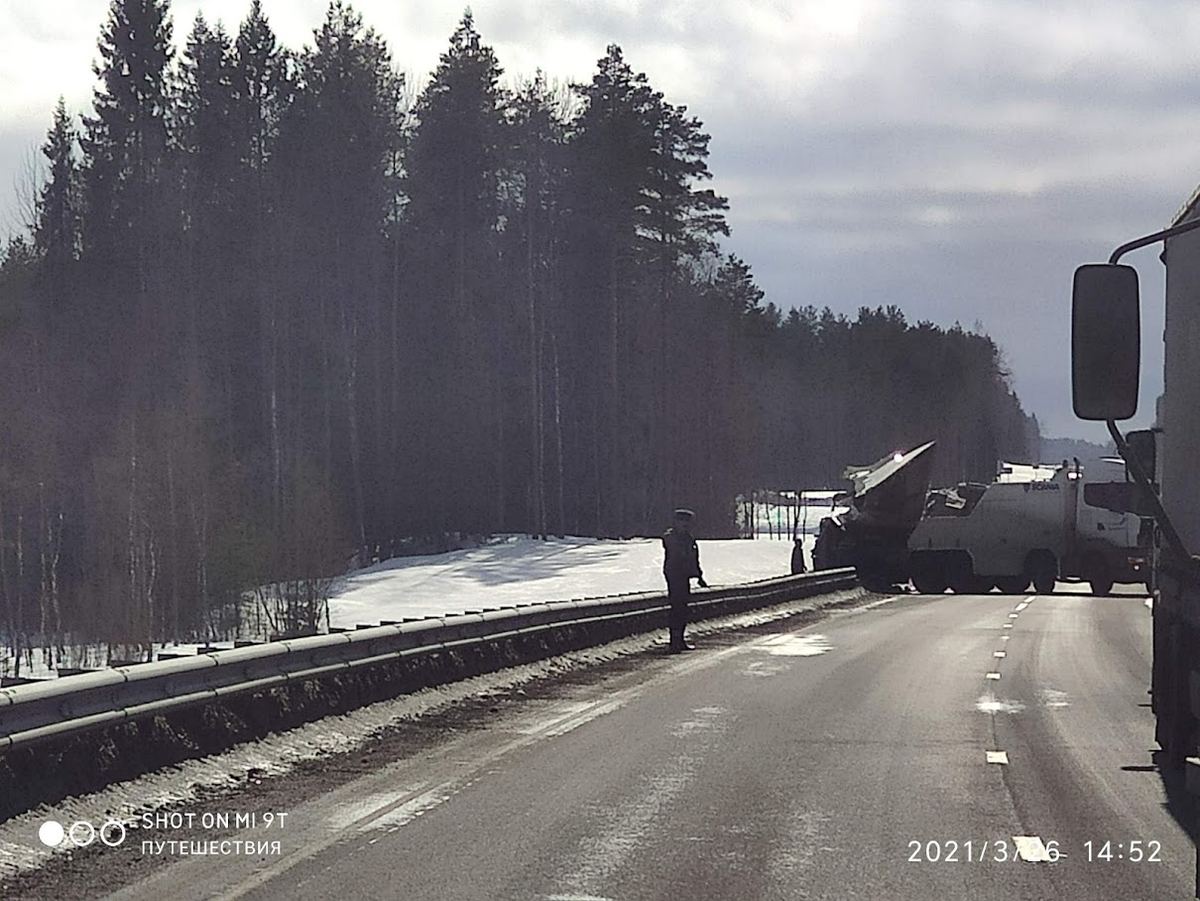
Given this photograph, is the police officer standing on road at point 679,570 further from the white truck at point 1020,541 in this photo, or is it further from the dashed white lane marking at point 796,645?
the white truck at point 1020,541

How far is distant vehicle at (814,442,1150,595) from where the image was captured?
145 feet

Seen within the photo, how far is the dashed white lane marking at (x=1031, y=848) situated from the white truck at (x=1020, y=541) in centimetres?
3503

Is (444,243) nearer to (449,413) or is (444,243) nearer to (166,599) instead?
(449,413)

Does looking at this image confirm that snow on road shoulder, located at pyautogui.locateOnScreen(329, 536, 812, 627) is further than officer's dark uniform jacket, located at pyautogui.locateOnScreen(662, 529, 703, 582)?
Yes

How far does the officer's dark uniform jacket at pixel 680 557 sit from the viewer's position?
2314 centimetres

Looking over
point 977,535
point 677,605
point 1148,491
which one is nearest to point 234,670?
point 1148,491

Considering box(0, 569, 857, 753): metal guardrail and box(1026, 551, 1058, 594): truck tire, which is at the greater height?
box(0, 569, 857, 753): metal guardrail

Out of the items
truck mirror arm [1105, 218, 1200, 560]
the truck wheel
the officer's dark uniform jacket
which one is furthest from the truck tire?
truck mirror arm [1105, 218, 1200, 560]

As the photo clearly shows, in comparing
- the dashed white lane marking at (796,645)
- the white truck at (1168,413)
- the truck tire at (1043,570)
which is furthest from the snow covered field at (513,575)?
the white truck at (1168,413)

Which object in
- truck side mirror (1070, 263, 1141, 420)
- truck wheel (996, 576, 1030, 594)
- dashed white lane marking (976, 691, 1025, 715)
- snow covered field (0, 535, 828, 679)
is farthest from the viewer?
snow covered field (0, 535, 828, 679)

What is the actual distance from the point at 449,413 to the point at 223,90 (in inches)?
601

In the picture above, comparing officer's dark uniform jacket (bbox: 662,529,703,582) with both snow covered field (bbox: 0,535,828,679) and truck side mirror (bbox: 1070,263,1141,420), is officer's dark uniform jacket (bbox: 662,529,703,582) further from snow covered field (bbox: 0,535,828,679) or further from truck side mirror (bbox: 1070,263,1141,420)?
snow covered field (bbox: 0,535,828,679)

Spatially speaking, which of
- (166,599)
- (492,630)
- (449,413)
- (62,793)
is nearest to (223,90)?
(449,413)

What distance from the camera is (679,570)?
75.9 ft
